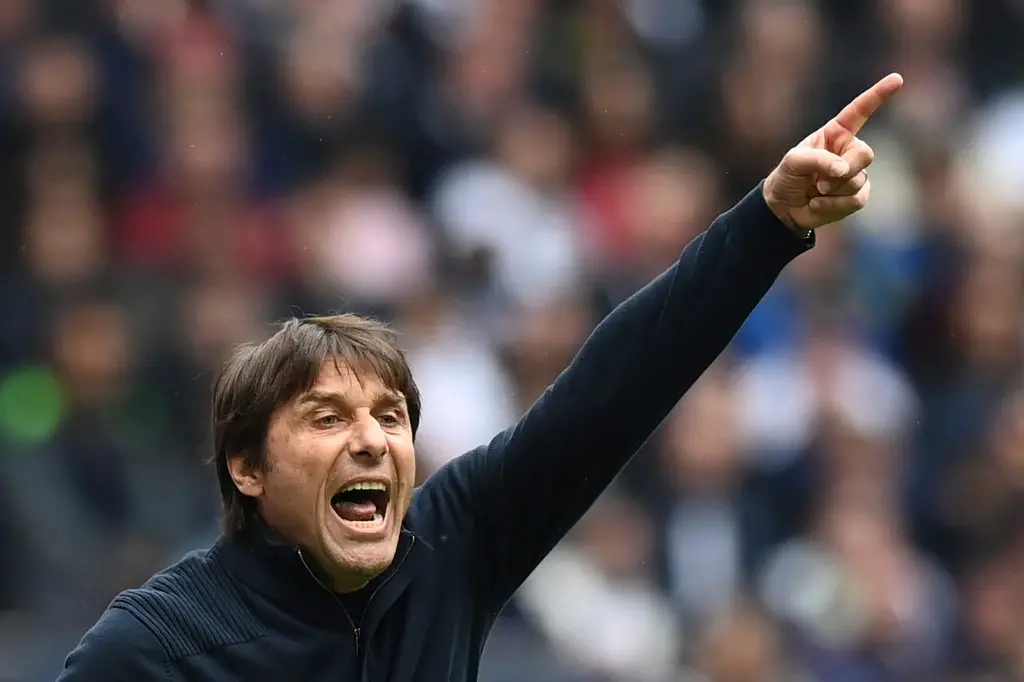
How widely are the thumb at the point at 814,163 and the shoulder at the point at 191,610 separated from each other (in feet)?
3.79

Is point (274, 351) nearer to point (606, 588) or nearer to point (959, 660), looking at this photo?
point (606, 588)

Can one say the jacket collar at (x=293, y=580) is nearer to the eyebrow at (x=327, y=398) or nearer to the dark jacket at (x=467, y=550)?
the dark jacket at (x=467, y=550)

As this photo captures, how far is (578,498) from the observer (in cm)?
339

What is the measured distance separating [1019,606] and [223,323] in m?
3.06

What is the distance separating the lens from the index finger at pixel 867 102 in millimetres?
3107

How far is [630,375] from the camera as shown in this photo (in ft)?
10.8

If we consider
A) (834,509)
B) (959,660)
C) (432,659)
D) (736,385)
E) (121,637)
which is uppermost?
(121,637)

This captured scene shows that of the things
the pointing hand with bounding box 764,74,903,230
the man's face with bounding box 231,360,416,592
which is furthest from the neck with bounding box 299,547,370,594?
the pointing hand with bounding box 764,74,903,230

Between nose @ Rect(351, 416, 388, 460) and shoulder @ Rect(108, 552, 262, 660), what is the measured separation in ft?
1.00

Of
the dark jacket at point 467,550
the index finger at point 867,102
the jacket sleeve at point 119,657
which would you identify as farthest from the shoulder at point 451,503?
the index finger at point 867,102

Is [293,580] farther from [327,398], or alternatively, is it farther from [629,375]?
[629,375]

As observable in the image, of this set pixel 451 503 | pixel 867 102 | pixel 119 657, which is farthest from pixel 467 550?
pixel 867 102

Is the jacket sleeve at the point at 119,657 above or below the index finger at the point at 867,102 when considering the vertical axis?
below

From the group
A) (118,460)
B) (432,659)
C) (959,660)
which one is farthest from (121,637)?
(959,660)
